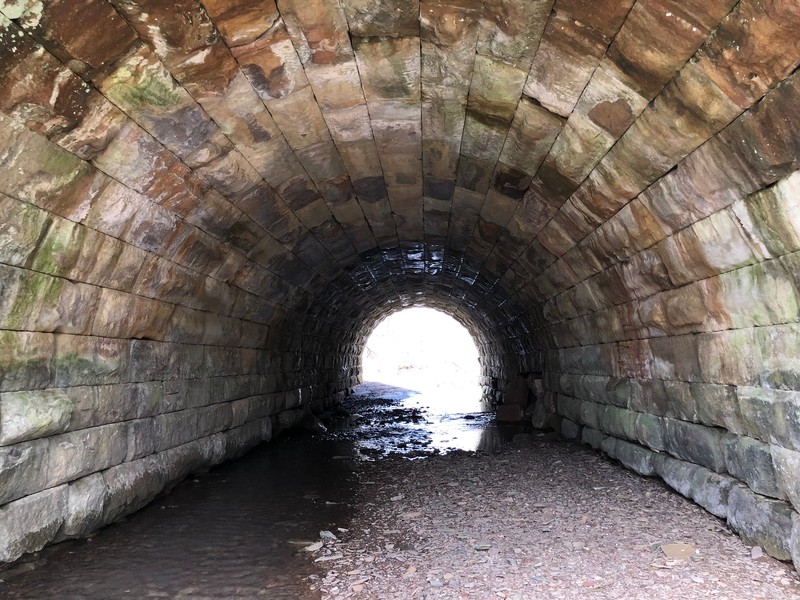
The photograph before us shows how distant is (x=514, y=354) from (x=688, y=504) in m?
10.4

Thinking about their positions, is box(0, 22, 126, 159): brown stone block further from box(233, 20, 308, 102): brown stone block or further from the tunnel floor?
the tunnel floor

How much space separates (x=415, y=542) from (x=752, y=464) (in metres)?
A: 3.11

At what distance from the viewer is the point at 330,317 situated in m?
15.8

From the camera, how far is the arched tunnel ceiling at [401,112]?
3564 millimetres

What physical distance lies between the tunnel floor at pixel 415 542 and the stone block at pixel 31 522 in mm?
166

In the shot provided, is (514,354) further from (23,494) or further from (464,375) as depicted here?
(464,375)

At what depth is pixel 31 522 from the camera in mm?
4945

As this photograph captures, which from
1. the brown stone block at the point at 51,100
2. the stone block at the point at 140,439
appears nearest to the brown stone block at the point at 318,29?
the brown stone block at the point at 51,100

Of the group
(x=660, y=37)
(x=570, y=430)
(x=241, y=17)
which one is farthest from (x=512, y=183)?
(x=570, y=430)

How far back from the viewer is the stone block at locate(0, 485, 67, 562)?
468 centimetres

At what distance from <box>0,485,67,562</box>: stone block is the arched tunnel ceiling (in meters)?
2.43

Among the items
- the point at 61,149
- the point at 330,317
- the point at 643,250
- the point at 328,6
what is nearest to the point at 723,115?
the point at 643,250

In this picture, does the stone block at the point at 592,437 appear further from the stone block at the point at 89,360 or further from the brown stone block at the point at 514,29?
the stone block at the point at 89,360

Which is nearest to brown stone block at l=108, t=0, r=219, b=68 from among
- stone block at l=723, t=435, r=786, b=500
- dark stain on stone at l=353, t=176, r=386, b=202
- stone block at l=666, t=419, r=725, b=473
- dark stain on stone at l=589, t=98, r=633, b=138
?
dark stain on stone at l=589, t=98, r=633, b=138
